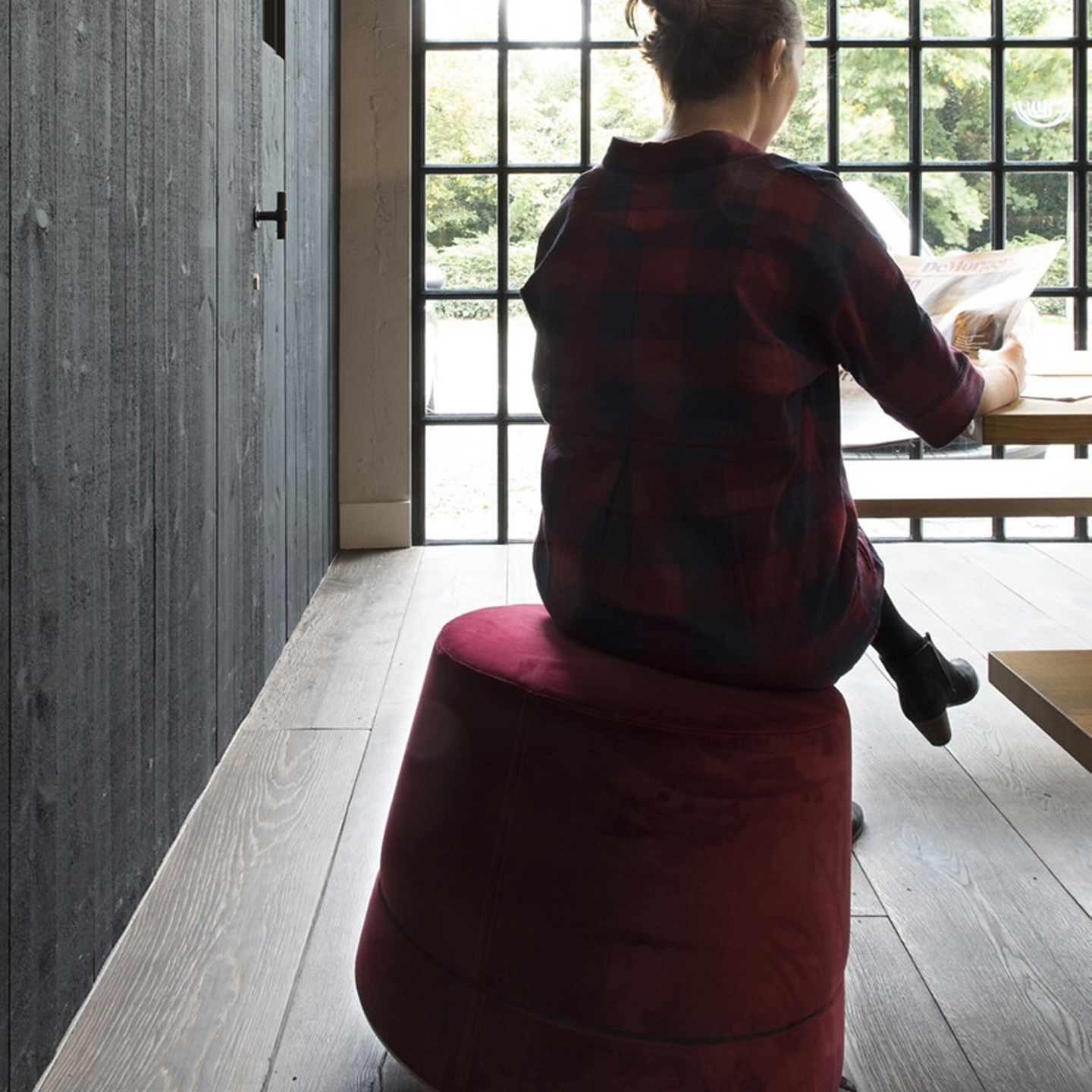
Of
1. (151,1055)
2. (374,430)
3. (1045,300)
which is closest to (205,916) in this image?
(151,1055)

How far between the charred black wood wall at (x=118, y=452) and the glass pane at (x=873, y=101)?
6.80ft

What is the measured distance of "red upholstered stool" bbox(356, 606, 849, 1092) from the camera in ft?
4.23

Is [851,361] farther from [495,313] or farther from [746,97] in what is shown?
[495,313]

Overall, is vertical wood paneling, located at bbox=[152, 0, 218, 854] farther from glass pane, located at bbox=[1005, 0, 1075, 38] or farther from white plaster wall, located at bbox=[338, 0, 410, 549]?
glass pane, located at bbox=[1005, 0, 1075, 38]

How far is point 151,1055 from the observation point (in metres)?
1.50

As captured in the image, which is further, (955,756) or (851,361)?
(955,756)

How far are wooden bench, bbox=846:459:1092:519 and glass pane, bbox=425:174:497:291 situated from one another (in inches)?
86.0

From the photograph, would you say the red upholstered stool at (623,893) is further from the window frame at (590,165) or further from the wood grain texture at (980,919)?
the window frame at (590,165)

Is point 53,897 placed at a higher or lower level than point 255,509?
lower

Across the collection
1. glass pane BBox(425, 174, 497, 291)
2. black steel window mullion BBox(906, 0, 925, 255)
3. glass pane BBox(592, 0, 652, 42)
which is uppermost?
glass pane BBox(592, 0, 652, 42)

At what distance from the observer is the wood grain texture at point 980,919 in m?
1.54

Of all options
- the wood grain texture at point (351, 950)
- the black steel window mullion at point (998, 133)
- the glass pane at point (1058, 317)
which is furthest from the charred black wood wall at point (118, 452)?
the glass pane at point (1058, 317)

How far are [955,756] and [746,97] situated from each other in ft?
4.60

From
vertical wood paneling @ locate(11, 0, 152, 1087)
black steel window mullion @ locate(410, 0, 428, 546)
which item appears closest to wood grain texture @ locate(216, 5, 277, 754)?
vertical wood paneling @ locate(11, 0, 152, 1087)
